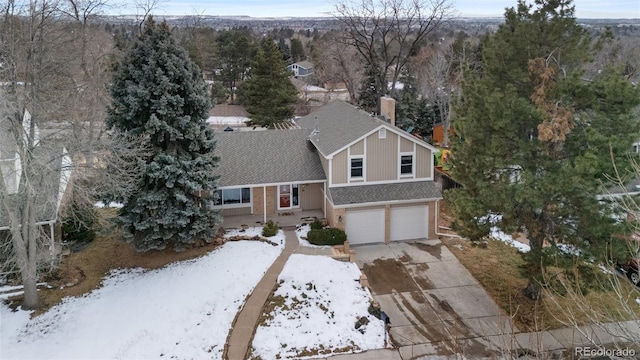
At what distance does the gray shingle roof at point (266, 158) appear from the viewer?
23062 millimetres

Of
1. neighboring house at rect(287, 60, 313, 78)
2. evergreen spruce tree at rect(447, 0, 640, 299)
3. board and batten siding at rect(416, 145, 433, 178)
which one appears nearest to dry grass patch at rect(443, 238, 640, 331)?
evergreen spruce tree at rect(447, 0, 640, 299)

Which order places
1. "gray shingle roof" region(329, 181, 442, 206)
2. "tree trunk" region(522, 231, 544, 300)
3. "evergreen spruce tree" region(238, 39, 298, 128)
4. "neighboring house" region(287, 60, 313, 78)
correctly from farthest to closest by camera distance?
1. "neighboring house" region(287, 60, 313, 78)
2. "evergreen spruce tree" region(238, 39, 298, 128)
3. "gray shingle roof" region(329, 181, 442, 206)
4. "tree trunk" region(522, 231, 544, 300)

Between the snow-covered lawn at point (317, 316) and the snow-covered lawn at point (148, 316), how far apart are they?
1225mm

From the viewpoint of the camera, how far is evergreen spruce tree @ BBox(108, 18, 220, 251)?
18.8m

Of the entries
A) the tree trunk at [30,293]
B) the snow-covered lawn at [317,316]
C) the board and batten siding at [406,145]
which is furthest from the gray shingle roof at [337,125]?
the tree trunk at [30,293]

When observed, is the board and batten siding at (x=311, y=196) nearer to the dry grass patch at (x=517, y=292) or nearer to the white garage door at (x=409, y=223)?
the white garage door at (x=409, y=223)

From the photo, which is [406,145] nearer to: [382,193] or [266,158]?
[382,193]

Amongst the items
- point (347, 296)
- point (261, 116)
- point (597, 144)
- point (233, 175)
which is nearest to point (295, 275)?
point (347, 296)

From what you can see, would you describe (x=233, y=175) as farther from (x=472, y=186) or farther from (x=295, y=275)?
(x=472, y=186)

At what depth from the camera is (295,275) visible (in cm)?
1827

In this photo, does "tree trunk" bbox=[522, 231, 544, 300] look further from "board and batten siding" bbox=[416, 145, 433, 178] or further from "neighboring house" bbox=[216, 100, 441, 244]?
"board and batten siding" bbox=[416, 145, 433, 178]

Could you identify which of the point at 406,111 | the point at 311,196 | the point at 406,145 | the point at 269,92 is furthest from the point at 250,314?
the point at 406,111

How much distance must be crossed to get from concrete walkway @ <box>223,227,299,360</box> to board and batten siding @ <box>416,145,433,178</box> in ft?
23.3

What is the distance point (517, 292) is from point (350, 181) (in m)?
8.17
